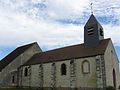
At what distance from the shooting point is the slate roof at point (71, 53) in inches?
1015

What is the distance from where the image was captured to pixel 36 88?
102ft

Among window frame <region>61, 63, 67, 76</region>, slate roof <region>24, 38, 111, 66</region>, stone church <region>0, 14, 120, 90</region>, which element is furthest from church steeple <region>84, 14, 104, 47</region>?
window frame <region>61, 63, 67, 76</region>

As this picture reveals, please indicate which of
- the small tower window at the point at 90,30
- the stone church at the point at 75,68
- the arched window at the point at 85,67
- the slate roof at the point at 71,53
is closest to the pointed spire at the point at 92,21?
the stone church at the point at 75,68

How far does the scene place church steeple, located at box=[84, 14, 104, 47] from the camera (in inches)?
1082

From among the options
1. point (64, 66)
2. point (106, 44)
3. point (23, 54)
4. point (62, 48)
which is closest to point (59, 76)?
point (64, 66)

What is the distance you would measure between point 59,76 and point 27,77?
7.93 m

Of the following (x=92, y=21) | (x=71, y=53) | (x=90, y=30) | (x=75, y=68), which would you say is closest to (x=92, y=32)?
(x=90, y=30)

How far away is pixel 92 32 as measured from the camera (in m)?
28.0

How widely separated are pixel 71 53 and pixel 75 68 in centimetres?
310

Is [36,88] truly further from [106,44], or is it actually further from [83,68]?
[106,44]

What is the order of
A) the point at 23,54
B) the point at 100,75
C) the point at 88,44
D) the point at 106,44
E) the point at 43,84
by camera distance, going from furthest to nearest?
the point at 23,54
the point at 43,84
the point at 88,44
the point at 106,44
the point at 100,75

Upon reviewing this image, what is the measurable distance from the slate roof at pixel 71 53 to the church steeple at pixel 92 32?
28.8 inches

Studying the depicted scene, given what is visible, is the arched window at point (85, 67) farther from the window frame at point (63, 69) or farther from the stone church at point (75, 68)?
the window frame at point (63, 69)

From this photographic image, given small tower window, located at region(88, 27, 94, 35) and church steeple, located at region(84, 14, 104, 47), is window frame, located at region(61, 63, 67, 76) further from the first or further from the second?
small tower window, located at region(88, 27, 94, 35)
